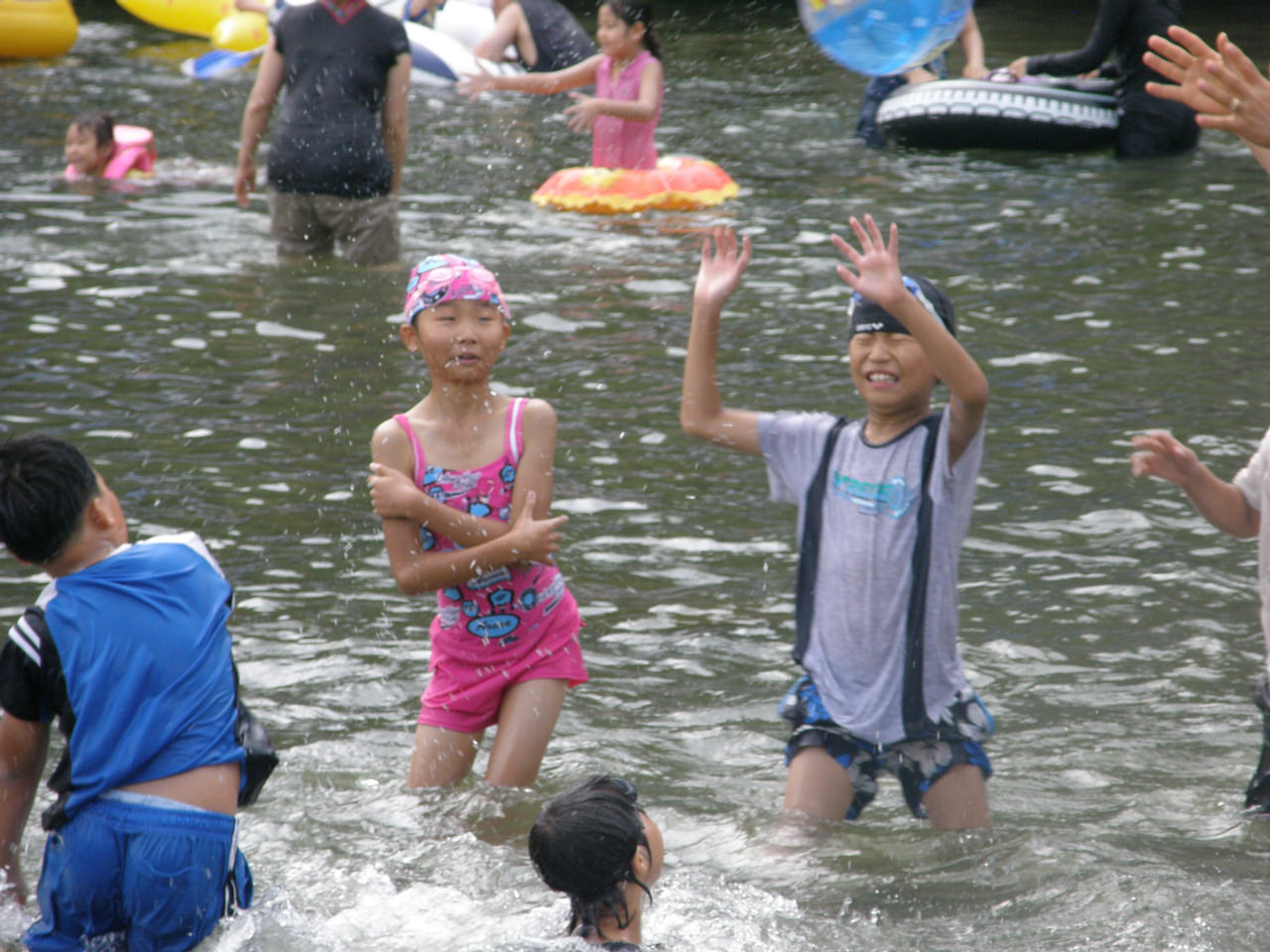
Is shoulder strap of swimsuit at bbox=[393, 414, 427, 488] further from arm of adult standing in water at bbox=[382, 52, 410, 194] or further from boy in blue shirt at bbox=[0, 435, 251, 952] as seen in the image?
arm of adult standing in water at bbox=[382, 52, 410, 194]

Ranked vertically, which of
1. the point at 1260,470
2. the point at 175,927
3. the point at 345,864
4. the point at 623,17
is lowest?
the point at 345,864

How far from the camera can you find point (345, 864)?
4551 mm

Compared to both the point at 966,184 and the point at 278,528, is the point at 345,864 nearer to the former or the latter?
the point at 278,528

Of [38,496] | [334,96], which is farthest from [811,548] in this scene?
[334,96]

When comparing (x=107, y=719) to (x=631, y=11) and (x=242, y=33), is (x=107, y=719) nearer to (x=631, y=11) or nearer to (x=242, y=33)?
(x=631, y=11)

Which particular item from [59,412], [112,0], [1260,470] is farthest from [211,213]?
[112,0]

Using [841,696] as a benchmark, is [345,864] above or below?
below

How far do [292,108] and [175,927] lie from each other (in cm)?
749

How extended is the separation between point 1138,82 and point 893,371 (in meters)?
11.5

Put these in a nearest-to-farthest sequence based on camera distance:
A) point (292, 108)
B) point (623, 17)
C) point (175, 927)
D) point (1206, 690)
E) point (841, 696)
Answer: point (175, 927), point (841, 696), point (1206, 690), point (292, 108), point (623, 17)

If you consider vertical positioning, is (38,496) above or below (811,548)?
above

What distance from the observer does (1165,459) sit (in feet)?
13.6

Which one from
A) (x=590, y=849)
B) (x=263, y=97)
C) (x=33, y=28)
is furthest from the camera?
(x=33, y=28)

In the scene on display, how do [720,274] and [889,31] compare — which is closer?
[720,274]
